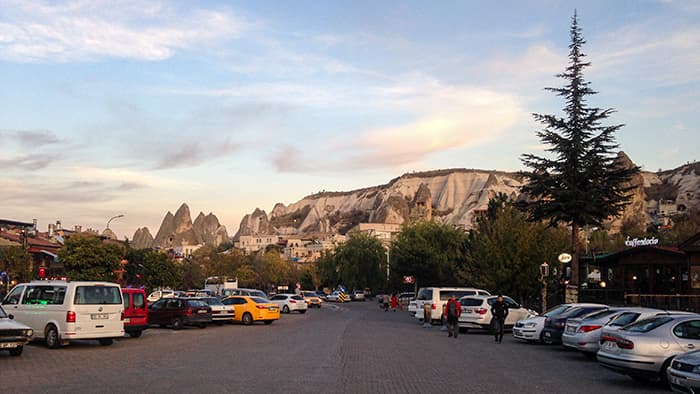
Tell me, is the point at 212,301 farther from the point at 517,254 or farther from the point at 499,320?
the point at 517,254

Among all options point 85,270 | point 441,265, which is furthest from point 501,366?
point 441,265

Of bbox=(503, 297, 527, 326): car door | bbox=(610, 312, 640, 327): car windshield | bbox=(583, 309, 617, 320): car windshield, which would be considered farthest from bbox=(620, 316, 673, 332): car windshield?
bbox=(503, 297, 527, 326): car door

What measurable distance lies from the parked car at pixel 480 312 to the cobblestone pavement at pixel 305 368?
19.2 ft

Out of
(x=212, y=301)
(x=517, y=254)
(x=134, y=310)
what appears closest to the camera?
(x=134, y=310)

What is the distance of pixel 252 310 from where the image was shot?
3734 cm

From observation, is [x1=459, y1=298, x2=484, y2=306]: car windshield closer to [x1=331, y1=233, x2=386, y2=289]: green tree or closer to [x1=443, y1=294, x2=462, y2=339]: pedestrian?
[x1=443, y1=294, x2=462, y2=339]: pedestrian

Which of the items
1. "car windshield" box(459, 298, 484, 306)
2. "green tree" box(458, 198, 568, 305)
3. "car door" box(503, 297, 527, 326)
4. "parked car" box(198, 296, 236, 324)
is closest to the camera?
"car windshield" box(459, 298, 484, 306)

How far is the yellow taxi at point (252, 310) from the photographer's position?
37281 millimetres

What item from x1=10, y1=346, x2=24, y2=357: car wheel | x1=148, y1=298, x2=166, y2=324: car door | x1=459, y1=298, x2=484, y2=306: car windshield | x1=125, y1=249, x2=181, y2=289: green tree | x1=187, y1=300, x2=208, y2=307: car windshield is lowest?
x1=10, y1=346, x2=24, y2=357: car wheel

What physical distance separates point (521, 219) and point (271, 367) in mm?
34823

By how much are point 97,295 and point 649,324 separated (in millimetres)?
15742

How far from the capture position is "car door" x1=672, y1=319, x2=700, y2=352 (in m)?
14.3

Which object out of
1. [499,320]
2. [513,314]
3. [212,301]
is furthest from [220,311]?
[499,320]

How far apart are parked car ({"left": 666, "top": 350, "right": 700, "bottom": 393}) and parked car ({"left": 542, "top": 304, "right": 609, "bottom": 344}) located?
1030cm
